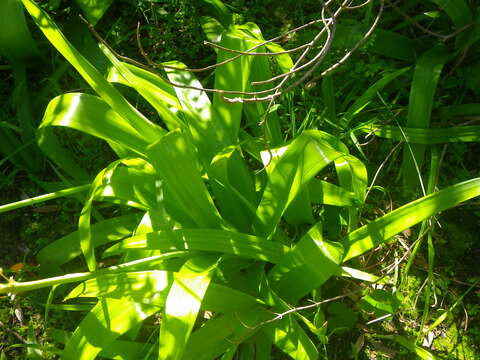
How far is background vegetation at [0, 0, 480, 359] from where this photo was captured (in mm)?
1274

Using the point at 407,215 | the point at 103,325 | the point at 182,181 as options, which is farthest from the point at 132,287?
the point at 407,215

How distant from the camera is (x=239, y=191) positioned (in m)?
1.49

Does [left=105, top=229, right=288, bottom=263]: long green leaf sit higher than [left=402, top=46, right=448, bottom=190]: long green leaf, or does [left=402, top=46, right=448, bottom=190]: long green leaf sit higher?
[left=105, top=229, right=288, bottom=263]: long green leaf

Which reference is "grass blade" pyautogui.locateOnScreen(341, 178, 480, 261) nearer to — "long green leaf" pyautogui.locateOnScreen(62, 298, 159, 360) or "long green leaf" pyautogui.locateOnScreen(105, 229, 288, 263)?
"long green leaf" pyautogui.locateOnScreen(105, 229, 288, 263)

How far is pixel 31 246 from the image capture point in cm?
179

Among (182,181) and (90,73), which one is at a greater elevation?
(90,73)

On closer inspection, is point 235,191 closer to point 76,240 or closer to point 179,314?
point 179,314

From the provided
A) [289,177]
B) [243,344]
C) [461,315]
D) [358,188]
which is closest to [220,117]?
[289,177]

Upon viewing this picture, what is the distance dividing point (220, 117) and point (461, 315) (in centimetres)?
103

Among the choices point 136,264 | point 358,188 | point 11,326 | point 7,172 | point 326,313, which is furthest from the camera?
point 7,172

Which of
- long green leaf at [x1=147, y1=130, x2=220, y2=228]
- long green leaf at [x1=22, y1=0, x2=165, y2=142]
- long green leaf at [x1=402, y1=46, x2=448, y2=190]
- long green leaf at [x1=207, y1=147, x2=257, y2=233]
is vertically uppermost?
long green leaf at [x1=22, y1=0, x2=165, y2=142]

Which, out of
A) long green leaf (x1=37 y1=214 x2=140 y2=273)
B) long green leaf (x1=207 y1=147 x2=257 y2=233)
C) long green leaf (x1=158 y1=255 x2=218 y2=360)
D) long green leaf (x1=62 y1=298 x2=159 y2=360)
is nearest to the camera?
long green leaf (x1=158 y1=255 x2=218 y2=360)

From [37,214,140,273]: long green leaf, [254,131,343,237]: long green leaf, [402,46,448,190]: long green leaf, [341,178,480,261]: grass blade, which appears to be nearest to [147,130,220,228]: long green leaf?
[254,131,343,237]: long green leaf

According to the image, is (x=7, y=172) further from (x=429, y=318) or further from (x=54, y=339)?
(x=429, y=318)
